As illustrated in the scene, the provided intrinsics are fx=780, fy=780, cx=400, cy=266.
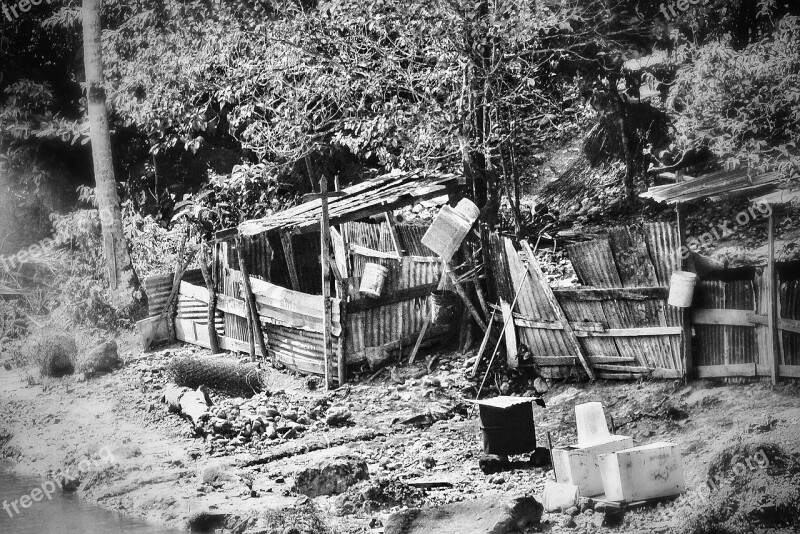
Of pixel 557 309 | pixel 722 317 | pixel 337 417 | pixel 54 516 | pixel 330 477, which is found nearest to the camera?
pixel 330 477

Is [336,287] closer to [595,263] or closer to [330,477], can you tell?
[595,263]

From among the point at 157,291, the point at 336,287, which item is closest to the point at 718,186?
the point at 336,287

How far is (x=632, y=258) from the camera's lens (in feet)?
24.0

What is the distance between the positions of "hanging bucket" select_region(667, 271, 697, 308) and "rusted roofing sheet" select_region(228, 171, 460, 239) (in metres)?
3.25

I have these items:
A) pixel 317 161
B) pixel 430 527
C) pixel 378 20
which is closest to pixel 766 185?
pixel 430 527

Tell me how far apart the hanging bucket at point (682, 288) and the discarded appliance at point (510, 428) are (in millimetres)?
1595

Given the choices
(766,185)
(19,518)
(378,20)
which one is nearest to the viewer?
(766,185)

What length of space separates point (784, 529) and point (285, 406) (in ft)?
17.6

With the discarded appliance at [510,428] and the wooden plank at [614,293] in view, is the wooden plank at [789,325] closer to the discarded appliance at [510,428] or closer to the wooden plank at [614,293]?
the wooden plank at [614,293]

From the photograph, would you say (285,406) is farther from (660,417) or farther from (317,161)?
(317,161)

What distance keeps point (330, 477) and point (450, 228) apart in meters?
3.56

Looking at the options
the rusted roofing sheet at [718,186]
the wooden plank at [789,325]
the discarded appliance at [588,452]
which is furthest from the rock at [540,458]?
the rusted roofing sheet at [718,186]

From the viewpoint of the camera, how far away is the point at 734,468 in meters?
5.05

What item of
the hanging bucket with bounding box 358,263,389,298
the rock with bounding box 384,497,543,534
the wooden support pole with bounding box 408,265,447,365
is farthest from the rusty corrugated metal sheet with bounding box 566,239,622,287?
the rock with bounding box 384,497,543,534
